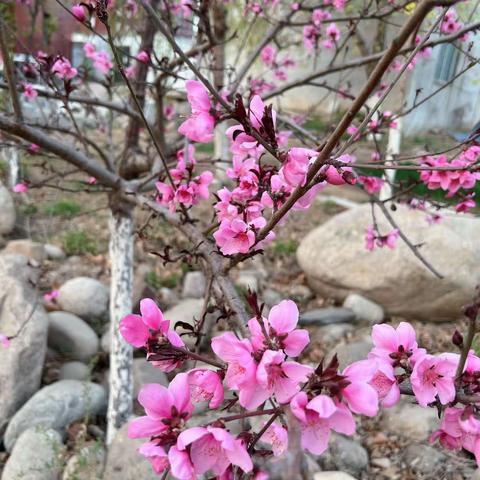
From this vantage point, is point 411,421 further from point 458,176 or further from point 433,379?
point 433,379

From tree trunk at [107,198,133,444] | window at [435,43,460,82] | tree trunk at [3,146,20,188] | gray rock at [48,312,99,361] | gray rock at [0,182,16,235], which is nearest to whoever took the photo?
tree trunk at [107,198,133,444]

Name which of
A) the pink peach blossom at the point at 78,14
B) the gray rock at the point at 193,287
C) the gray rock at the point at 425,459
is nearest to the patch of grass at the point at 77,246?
the gray rock at the point at 193,287

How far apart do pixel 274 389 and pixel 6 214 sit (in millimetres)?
5642

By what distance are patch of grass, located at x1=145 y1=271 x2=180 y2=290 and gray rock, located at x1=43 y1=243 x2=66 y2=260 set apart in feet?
3.36

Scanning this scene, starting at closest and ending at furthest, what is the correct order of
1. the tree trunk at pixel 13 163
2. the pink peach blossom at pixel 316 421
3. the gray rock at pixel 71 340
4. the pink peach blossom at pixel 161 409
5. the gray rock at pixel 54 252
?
the pink peach blossom at pixel 316 421, the pink peach blossom at pixel 161 409, the gray rock at pixel 71 340, the gray rock at pixel 54 252, the tree trunk at pixel 13 163

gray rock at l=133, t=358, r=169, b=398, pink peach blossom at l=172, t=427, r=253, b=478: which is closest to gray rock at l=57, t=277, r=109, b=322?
gray rock at l=133, t=358, r=169, b=398

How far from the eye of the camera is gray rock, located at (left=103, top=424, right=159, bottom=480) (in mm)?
2803

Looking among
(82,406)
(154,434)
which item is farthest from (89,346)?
(154,434)

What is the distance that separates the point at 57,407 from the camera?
3.48 metres

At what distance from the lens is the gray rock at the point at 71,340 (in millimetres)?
4250

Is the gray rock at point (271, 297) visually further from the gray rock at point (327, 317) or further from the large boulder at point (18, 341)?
the large boulder at point (18, 341)

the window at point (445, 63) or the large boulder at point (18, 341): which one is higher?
the window at point (445, 63)

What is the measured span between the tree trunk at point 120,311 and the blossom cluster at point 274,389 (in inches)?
90.7

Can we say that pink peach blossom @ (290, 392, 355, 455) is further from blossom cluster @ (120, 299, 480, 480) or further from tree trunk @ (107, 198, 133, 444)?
tree trunk @ (107, 198, 133, 444)
